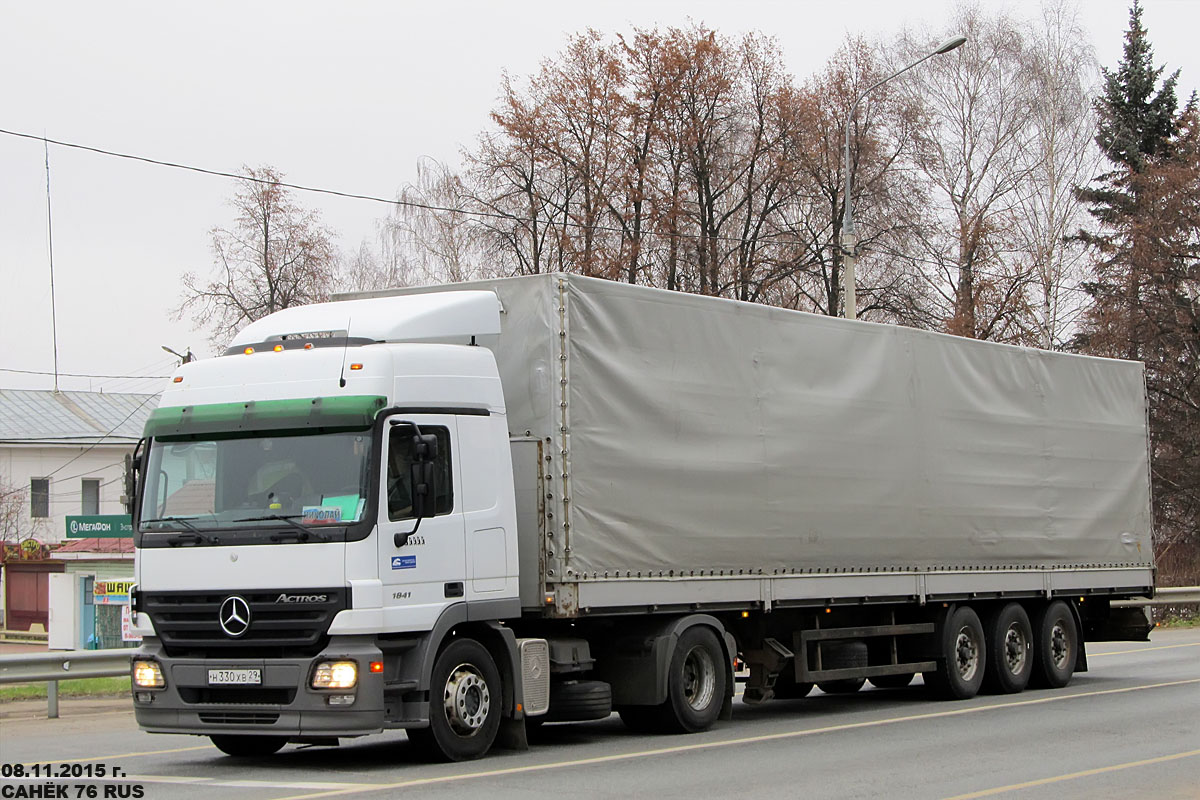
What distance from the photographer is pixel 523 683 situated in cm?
1140

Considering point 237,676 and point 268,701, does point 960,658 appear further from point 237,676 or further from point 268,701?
point 237,676

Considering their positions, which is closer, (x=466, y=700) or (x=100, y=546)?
(x=466, y=700)

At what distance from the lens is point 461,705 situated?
1088 centimetres

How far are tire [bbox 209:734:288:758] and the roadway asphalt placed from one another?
11 cm

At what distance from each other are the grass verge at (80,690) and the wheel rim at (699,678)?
26.4 ft

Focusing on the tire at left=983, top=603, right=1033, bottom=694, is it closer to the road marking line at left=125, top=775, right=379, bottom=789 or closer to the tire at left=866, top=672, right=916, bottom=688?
the tire at left=866, top=672, right=916, bottom=688

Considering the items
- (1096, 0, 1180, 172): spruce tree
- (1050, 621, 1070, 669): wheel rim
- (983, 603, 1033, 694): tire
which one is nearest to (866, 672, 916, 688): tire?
(983, 603, 1033, 694): tire

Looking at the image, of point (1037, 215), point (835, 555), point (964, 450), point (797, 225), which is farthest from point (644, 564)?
point (1037, 215)

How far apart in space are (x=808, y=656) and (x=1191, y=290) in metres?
27.6

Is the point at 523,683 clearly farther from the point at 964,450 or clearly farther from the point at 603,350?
the point at 964,450

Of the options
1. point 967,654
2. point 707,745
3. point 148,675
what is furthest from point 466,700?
point 967,654

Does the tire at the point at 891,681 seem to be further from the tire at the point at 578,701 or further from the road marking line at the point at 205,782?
the road marking line at the point at 205,782

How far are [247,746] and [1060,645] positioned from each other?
33.3 ft

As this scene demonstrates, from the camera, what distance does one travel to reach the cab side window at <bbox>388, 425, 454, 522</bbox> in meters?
10.5
